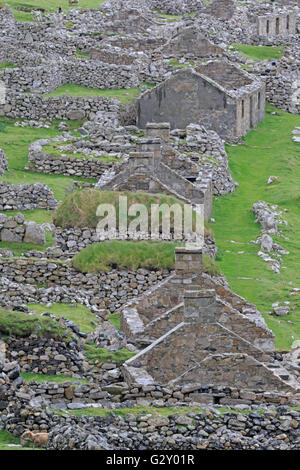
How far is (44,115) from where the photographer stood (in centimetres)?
6625

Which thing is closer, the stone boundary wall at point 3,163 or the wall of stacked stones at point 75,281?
the wall of stacked stones at point 75,281

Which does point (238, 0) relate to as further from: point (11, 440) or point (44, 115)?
point (11, 440)

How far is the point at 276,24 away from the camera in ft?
275

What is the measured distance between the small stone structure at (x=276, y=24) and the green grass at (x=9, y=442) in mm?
53397

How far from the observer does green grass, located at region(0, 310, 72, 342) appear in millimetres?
34250

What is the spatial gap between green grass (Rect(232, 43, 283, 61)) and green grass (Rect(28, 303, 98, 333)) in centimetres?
3741

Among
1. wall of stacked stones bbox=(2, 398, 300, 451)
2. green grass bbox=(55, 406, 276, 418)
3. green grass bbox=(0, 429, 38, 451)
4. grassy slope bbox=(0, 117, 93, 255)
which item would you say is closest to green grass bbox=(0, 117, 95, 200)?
grassy slope bbox=(0, 117, 93, 255)

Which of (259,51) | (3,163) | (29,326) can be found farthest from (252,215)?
(29,326)

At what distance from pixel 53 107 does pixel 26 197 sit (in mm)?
14649

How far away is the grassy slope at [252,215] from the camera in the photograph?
47.3 m

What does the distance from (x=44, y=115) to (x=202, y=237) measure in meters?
19.9

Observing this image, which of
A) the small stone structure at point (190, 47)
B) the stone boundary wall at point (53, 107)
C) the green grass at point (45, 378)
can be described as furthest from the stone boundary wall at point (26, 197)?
the small stone structure at point (190, 47)

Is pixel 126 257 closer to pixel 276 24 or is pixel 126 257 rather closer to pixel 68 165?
pixel 68 165

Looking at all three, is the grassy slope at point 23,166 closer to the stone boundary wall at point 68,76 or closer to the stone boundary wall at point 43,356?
the stone boundary wall at point 68,76
